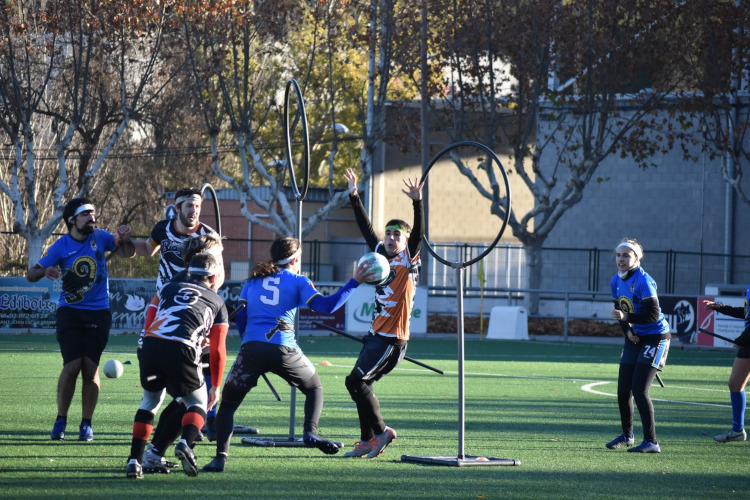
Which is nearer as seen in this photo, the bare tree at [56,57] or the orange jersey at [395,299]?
the orange jersey at [395,299]

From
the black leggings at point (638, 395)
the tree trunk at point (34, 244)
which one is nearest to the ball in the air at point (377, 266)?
the black leggings at point (638, 395)

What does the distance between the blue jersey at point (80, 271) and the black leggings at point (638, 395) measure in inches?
193

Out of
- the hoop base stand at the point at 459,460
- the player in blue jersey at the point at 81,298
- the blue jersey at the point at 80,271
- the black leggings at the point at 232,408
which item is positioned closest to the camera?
the black leggings at the point at 232,408

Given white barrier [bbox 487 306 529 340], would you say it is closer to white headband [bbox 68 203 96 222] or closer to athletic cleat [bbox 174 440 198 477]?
white headband [bbox 68 203 96 222]

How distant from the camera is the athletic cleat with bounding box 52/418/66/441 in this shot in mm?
8695

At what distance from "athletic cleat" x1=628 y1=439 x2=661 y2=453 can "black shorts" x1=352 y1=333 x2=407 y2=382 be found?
2.46 m

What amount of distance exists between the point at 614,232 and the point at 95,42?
731 inches

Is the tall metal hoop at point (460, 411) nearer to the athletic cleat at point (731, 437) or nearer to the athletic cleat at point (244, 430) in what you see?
the athletic cleat at point (244, 430)

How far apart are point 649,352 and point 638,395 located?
425 millimetres

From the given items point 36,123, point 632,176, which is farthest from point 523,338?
point 36,123

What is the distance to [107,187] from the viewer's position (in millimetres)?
41656

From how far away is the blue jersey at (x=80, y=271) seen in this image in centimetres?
902

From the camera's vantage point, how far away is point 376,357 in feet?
27.6

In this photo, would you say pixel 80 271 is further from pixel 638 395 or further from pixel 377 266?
pixel 638 395
